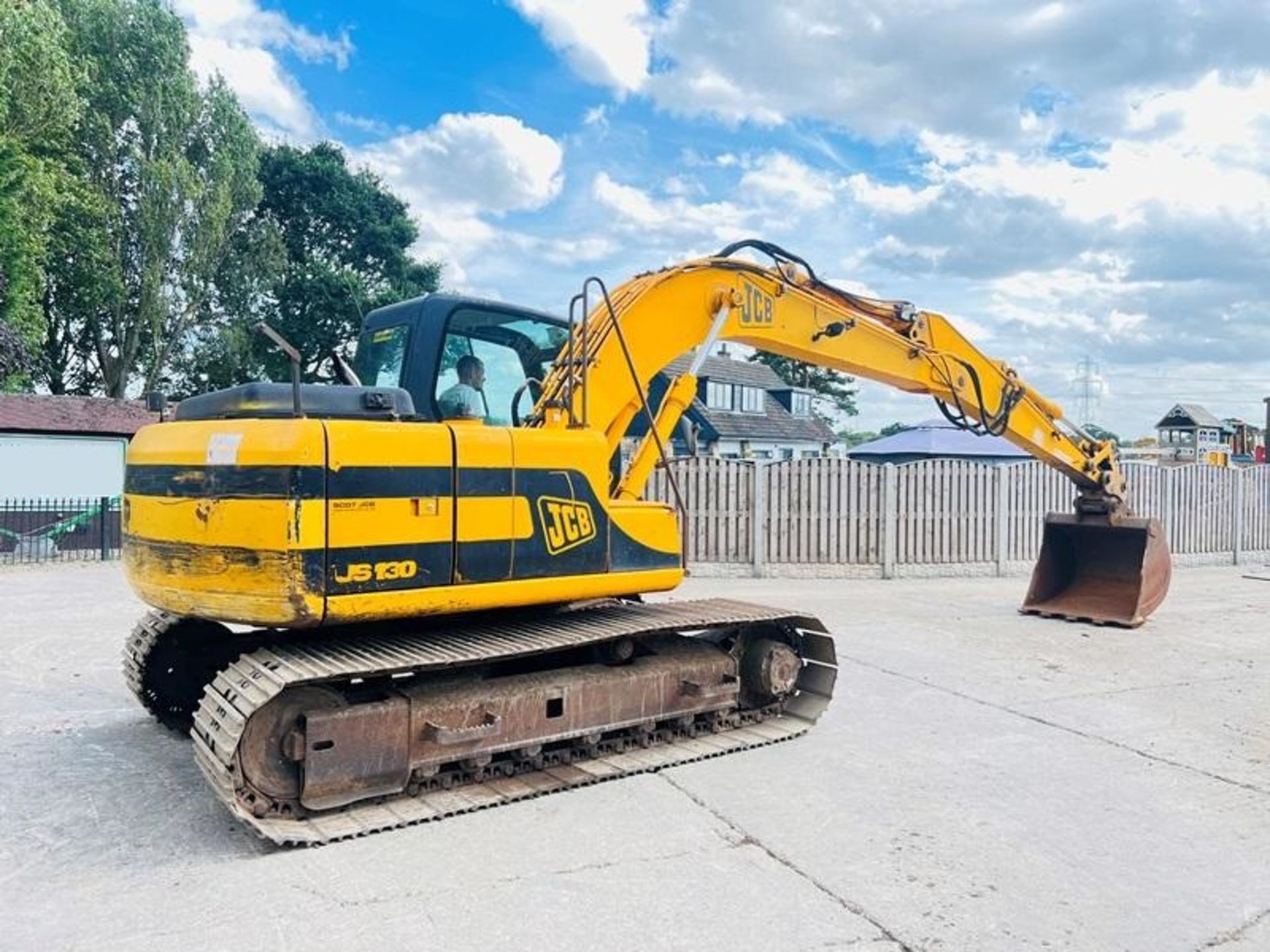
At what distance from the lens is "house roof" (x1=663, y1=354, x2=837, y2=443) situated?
118 feet

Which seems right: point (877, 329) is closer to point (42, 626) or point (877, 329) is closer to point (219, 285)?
point (42, 626)

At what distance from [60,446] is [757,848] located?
71.5 ft

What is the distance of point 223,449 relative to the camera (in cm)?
400

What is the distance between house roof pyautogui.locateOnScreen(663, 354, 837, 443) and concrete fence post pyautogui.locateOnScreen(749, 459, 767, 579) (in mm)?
18704

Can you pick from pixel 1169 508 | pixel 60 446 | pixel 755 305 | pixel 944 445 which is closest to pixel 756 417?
pixel 944 445

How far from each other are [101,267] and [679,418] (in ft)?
86.8

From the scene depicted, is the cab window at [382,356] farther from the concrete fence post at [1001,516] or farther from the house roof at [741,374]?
the house roof at [741,374]

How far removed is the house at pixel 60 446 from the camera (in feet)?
67.8

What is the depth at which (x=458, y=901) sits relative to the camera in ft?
11.0

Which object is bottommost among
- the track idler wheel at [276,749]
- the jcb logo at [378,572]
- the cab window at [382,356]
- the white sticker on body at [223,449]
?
the track idler wheel at [276,749]

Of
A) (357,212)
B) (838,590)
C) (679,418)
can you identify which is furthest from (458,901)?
(357,212)

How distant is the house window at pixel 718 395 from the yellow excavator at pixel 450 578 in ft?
98.7

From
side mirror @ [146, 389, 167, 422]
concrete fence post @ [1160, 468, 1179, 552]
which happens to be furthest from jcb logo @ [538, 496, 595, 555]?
concrete fence post @ [1160, 468, 1179, 552]

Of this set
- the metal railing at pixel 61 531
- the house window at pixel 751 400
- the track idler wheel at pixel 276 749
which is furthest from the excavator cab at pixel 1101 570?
the house window at pixel 751 400
